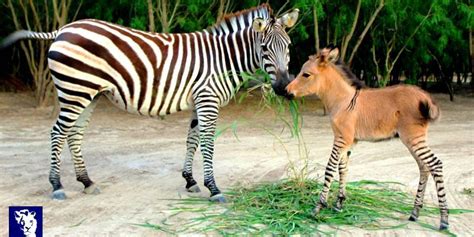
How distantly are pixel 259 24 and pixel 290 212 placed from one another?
2.22 metres

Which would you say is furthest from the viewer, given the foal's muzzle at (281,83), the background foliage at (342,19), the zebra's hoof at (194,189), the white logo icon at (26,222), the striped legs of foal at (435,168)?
the background foliage at (342,19)

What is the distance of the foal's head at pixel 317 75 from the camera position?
5.57m

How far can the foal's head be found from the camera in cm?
557

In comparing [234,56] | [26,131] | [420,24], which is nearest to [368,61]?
[420,24]

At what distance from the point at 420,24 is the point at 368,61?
5019 mm

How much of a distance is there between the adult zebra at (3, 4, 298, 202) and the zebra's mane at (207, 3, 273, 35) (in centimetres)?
1

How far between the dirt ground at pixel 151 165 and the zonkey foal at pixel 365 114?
1.81 ft

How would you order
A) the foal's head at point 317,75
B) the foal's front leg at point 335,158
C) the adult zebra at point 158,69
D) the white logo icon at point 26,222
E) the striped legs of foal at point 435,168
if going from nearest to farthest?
1. the white logo icon at point 26,222
2. the striped legs of foal at point 435,168
3. the foal's front leg at point 335,158
4. the foal's head at point 317,75
5. the adult zebra at point 158,69

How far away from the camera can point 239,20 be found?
7.03 m

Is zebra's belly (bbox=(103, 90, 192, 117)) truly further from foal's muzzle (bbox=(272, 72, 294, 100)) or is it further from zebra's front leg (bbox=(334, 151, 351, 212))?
zebra's front leg (bbox=(334, 151, 351, 212))

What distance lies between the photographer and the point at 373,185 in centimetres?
704

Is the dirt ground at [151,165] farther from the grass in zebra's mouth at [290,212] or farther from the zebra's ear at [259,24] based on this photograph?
the zebra's ear at [259,24]

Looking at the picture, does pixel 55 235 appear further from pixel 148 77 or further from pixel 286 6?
pixel 286 6

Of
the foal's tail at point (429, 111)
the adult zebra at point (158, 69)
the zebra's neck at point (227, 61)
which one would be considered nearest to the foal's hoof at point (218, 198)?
the adult zebra at point (158, 69)
